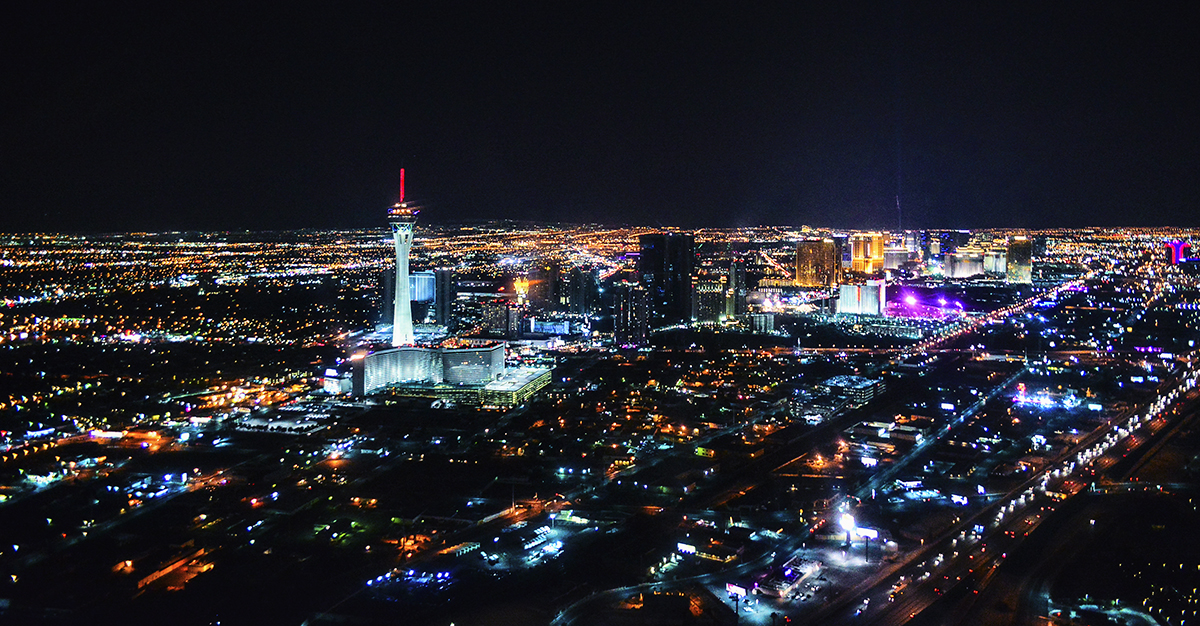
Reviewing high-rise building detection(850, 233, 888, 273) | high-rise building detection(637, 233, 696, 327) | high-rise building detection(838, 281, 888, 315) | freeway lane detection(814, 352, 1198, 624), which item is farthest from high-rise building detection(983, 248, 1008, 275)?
freeway lane detection(814, 352, 1198, 624)

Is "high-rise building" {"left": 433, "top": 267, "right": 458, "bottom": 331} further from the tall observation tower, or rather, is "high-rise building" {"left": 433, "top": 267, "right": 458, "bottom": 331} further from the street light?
the street light

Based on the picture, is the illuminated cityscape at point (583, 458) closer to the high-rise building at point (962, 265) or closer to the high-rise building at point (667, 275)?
the high-rise building at point (667, 275)

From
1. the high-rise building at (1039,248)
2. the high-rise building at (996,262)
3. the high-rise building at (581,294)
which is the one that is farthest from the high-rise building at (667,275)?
the high-rise building at (1039,248)

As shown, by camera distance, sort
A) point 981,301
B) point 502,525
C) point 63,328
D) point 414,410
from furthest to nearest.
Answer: point 981,301, point 63,328, point 414,410, point 502,525

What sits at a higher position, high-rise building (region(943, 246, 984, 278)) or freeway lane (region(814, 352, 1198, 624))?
high-rise building (region(943, 246, 984, 278))

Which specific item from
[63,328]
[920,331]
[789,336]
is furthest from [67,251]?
[920,331]

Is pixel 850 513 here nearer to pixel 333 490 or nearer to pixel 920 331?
pixel 333 490
